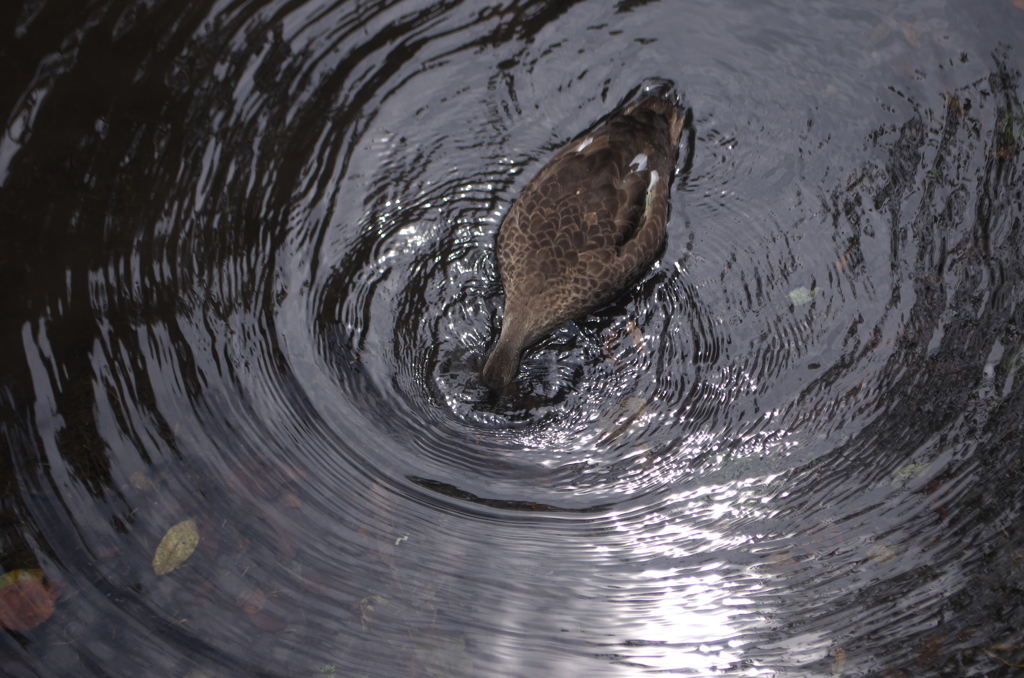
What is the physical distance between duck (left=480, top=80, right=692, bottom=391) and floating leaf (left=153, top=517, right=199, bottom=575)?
1896 millimetres

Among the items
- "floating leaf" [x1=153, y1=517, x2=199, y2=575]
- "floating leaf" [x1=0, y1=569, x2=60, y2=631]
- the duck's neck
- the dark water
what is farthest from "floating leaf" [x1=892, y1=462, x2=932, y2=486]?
"floating leaf" [x1=0, y1=569, x2=60, y2=631]

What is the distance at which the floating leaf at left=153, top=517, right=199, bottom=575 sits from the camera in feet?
12.9

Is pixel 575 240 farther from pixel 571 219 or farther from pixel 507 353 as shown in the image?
pixel 507 353

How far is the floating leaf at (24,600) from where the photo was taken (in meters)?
3.73

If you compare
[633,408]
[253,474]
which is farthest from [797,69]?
[253,474]

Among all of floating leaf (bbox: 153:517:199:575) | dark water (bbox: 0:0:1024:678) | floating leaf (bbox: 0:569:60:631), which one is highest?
dark water (bbox: 0:0:1024:678)

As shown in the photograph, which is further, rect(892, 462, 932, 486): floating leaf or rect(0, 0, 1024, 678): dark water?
rect(892, 462, 932, 486): floating leaf

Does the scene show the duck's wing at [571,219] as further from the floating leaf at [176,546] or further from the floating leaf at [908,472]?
the floating leaf at [176,546]

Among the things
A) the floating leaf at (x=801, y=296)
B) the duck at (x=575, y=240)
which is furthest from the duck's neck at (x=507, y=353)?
the floating leaf at (x=801, y=296)

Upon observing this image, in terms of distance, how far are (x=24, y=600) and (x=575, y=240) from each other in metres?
3.72

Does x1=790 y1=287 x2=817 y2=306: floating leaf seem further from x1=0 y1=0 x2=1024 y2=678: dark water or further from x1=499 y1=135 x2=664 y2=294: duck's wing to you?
x1=499 y1=135 x2=664 y2=294: duck's wing

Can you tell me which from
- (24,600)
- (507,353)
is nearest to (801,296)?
(507,353)

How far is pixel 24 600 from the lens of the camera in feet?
12.4

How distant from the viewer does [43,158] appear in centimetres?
474
